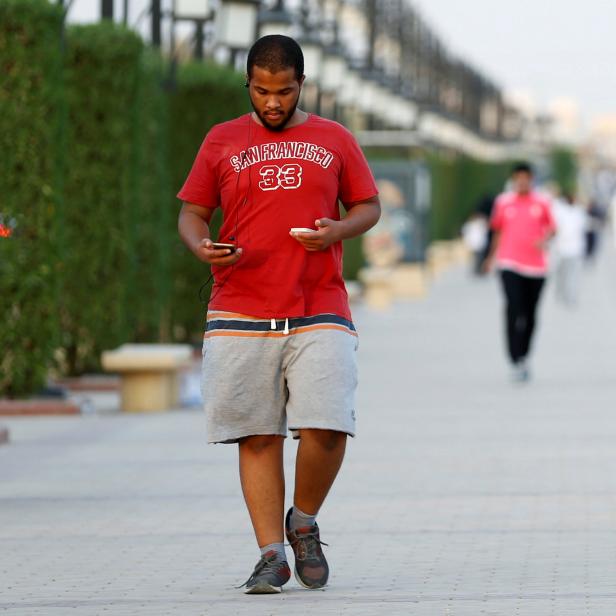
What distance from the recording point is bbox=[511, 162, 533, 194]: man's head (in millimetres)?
17719

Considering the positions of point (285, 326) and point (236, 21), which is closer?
point (285, 326)

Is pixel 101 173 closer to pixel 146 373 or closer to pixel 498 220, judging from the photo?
pixel 146 373

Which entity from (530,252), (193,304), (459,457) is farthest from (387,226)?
(459,457)

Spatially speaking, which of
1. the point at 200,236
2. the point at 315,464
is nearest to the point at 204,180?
the point at 200,236

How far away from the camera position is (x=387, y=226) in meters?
35.1

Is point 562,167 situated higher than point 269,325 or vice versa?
point 269,325

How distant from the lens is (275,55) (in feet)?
22.9

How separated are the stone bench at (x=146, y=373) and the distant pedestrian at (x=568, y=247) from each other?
16.6 m

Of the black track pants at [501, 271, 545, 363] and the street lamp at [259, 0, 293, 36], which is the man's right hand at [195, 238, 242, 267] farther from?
the street lamp at [259, 0, 293, 36]

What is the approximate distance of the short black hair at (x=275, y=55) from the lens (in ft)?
22.8

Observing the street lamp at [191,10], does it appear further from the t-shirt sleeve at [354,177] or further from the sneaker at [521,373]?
the t-shirt sleeve at [354,177]

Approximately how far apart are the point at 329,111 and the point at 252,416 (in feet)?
107

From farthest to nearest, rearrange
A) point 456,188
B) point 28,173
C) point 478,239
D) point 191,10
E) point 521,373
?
point 456,188
point 478,239
point 191,10
point 521,373
point 28,173

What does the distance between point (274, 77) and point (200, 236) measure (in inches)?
24.4
